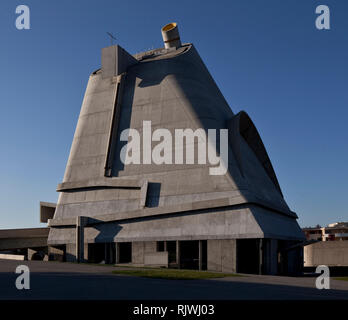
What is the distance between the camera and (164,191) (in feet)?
110

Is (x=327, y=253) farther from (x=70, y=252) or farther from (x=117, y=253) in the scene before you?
(x=70, y=252)

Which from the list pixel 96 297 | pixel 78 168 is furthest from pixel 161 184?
pixel 96 297

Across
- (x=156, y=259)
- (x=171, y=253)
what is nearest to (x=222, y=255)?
(x=171, y=253)

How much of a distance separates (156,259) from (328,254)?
37503mm

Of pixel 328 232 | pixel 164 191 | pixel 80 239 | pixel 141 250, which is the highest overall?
pixel 164 191

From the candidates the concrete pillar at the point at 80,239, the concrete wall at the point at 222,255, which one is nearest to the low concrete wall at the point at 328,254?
the concrete wall at the point at 222,255

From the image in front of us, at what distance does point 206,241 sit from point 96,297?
19.3 m

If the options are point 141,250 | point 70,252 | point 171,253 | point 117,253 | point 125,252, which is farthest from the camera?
point 70,252

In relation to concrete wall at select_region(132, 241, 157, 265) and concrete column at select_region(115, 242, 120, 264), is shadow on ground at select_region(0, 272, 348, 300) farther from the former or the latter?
concrete column at select_region(115, 242, 120, 264)

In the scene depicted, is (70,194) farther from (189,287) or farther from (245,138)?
(189,287)

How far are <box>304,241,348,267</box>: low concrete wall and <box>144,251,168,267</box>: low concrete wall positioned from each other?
36401mm

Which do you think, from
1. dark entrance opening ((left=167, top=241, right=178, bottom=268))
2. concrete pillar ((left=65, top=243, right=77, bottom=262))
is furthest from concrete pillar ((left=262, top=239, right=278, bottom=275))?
concrete pillar ((left=65, top=243, right=77, bottom=262))

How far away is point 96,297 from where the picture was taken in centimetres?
1257

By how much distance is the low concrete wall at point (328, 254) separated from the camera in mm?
57375
